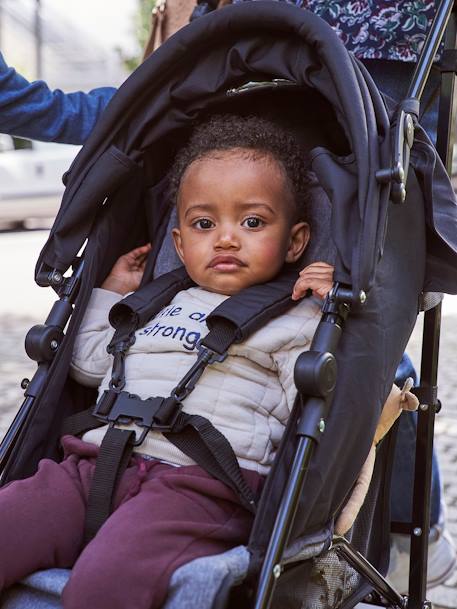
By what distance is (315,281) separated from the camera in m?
2.57

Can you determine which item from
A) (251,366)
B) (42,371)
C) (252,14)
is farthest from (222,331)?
(252,14)

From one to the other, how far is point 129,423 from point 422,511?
1.00m

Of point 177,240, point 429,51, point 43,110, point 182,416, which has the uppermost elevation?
point 43,110

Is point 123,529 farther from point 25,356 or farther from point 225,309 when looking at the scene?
point 25,356

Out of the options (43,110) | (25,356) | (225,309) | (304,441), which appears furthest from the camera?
(25,356)

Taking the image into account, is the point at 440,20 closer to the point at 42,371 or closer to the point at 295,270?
the point at 295,270

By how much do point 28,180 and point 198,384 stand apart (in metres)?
12.1

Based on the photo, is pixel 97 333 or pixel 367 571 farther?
pixel 97 333

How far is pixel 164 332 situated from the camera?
9.02 ft

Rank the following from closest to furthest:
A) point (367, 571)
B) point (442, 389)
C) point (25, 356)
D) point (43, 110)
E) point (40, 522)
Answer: point (40, 522) → point (367, 571) → point (43, 110) → point (442, 389) → point (25, 356)

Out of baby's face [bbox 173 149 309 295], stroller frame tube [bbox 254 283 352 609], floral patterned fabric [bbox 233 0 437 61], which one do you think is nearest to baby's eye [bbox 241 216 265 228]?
baby's face [bbox 173 149 309 295]

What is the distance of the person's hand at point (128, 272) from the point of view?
10.2 ft

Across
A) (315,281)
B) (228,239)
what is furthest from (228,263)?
(315,281)

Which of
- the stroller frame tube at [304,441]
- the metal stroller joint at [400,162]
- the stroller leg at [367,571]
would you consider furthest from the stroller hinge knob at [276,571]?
the metal stroller joint at [400,162]
